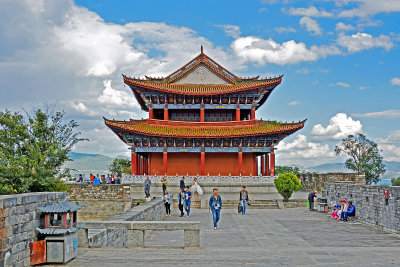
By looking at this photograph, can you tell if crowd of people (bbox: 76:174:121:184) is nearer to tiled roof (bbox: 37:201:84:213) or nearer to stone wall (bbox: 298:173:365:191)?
stone wall (bbox: 298:173:365:191)

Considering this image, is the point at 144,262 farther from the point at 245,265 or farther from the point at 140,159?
the point at 140,159

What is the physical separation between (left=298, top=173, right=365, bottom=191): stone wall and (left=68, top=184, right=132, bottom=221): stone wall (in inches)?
642

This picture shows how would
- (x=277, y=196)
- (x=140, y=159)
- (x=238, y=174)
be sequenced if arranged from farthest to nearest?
(x=140, y=159)
(x=238, y=174)
(x=277, y=196)

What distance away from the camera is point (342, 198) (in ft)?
66.2

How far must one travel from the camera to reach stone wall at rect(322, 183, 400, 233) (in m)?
14.1

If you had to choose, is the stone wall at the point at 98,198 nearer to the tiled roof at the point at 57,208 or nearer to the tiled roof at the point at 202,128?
the tiled roof at the point at 202,128

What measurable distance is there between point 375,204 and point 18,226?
554 inches

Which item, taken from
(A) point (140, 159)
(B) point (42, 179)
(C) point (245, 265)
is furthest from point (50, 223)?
(A) point (140, 159)

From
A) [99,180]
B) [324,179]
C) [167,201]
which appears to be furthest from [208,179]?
[324,179]

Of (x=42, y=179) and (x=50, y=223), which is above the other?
(x=42, y=179)

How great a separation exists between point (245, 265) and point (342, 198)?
13663mm

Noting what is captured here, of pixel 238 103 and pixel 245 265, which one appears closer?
pixel 245 265

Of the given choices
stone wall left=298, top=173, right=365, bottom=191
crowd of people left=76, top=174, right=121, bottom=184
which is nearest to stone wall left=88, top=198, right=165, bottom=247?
crowd of people left=76, top=174, right=121, bottom=184

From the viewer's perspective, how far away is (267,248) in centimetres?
1039
